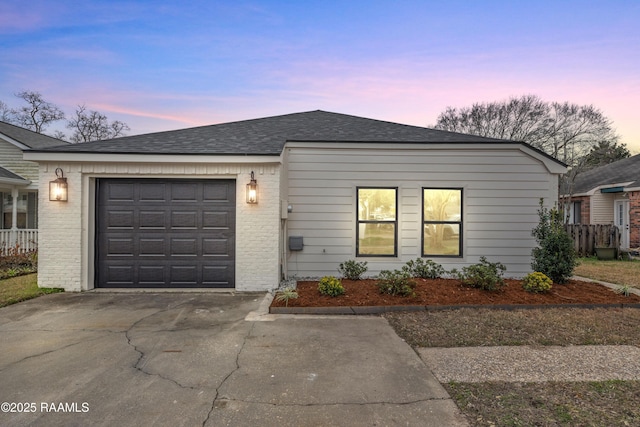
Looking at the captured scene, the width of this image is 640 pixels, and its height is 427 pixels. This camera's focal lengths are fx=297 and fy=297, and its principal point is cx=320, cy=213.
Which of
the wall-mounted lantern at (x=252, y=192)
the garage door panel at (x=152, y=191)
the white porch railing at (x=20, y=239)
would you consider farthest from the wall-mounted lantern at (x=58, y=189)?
the white porch railing at (x=20, y=239)

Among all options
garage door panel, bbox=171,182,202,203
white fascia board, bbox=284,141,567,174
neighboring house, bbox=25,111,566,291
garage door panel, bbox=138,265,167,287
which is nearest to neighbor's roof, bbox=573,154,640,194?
white fascia board, bbox=284,141,567,174

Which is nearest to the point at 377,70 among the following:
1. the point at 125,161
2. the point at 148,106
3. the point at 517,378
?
the point at 125,161

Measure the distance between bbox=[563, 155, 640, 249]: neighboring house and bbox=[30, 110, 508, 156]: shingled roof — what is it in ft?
37.4

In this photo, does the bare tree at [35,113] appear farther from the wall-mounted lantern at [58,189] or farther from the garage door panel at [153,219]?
the garage door panel at [153,219]

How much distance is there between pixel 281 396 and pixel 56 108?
33026 millimetres

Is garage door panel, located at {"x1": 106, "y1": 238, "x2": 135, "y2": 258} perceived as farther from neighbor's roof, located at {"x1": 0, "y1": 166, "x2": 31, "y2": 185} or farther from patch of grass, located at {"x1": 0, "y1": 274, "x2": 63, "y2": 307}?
neighbor's roof, located at {"x1": 0, "y1": 166, "x2": 31, "y2": 185}

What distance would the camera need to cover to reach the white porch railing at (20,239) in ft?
33.0

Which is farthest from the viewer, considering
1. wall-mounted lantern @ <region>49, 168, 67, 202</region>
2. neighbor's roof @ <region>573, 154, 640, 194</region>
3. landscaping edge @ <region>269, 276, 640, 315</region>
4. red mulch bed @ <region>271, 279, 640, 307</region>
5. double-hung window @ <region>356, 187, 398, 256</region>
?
neighbor's roof @ <region>573, 154, 640, 194</region>

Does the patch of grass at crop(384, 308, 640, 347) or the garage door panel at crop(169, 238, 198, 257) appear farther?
the garage door panel at crop(169, 238, 198, 257)

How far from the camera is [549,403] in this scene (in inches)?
97.3

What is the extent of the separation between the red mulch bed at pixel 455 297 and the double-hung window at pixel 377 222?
1346 mm

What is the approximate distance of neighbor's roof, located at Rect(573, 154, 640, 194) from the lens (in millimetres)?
14683

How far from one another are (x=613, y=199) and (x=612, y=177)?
1.68 m

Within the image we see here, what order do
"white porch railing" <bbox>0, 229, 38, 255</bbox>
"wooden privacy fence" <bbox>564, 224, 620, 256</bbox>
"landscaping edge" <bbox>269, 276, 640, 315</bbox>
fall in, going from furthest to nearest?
"wooden privacy fence" <bbox>564, 224, 620, 256</bbox>
"white porch railing" <bbox>0, 229, 38, 255</bbox>
"landscaping edge" <bbox>269, 276, 640, 315</bbox>
